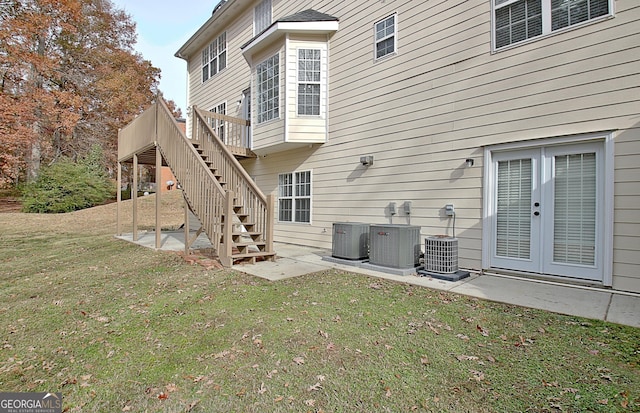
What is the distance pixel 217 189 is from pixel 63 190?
56.2 ft

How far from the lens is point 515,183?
528 cm

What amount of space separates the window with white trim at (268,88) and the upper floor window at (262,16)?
2.25 meters

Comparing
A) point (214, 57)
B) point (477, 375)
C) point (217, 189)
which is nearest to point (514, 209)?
point (477, 375)

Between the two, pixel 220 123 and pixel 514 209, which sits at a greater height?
pixel 220 123

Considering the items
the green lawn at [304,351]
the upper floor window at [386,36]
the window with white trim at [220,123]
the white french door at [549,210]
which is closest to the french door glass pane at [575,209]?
the white french door at [549,210]

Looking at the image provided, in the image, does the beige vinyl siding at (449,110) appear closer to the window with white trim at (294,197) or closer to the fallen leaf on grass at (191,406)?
the window with white trim at (294,197)

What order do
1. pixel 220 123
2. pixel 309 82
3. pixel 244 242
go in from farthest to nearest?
pixel 220 123 → pixel 309 82 → pixel 244 242

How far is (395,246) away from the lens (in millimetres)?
5773

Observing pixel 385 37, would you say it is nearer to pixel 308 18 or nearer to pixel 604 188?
pixel 308 18

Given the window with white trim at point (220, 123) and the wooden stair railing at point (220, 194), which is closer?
the wooden stair railing at point (220, 194)

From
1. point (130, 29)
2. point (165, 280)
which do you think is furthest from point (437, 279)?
point (130, 29)

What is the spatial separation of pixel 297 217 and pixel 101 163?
65.2ft

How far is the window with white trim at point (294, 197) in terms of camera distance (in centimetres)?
920

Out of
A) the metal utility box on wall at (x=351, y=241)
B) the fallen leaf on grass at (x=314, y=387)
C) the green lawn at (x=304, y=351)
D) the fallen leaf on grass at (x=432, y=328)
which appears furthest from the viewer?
the metal utility box on wall at (x=351, y=241)
